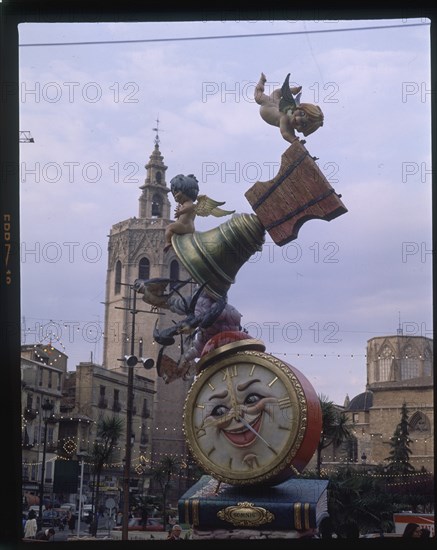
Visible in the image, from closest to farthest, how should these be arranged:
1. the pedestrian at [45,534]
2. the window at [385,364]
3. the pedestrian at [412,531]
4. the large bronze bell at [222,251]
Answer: the pedestrian at [412,531]
the pedestrian at [45,534]
the large bronze bell at [222,251]
the window at [385,364]

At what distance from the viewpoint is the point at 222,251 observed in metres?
13.2

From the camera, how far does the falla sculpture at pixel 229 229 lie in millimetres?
12914

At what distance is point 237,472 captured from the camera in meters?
12.7

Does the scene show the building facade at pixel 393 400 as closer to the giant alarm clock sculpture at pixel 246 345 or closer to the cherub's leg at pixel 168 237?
the giant alarm clock sculpture at pixel 246 345

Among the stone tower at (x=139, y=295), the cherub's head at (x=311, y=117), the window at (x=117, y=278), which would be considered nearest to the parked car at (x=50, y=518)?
the stone tower at (x=139, y=295)

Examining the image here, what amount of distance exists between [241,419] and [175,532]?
129 centimetres

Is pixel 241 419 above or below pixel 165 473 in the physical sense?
above

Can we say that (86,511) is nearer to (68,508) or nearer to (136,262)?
(68,508)

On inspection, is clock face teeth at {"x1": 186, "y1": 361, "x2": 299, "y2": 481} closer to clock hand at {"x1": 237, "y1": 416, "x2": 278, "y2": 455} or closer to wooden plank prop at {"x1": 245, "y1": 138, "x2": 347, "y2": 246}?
clock hand at {"x1": 237, "y1": 416, "x2": 278, "y2": 455}

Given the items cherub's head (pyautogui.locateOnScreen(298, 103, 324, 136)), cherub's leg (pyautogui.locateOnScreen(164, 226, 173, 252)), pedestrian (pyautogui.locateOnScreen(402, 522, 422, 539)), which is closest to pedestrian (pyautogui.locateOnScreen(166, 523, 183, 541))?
pedestrian (pyautogui.locateOnScreen(402, 522, 422, 539))

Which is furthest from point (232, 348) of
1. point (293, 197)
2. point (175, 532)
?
point (175, 532)

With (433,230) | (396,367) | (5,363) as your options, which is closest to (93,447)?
(5,363)

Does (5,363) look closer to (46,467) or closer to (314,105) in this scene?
(46,467)

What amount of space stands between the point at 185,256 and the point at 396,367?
8.23ft
